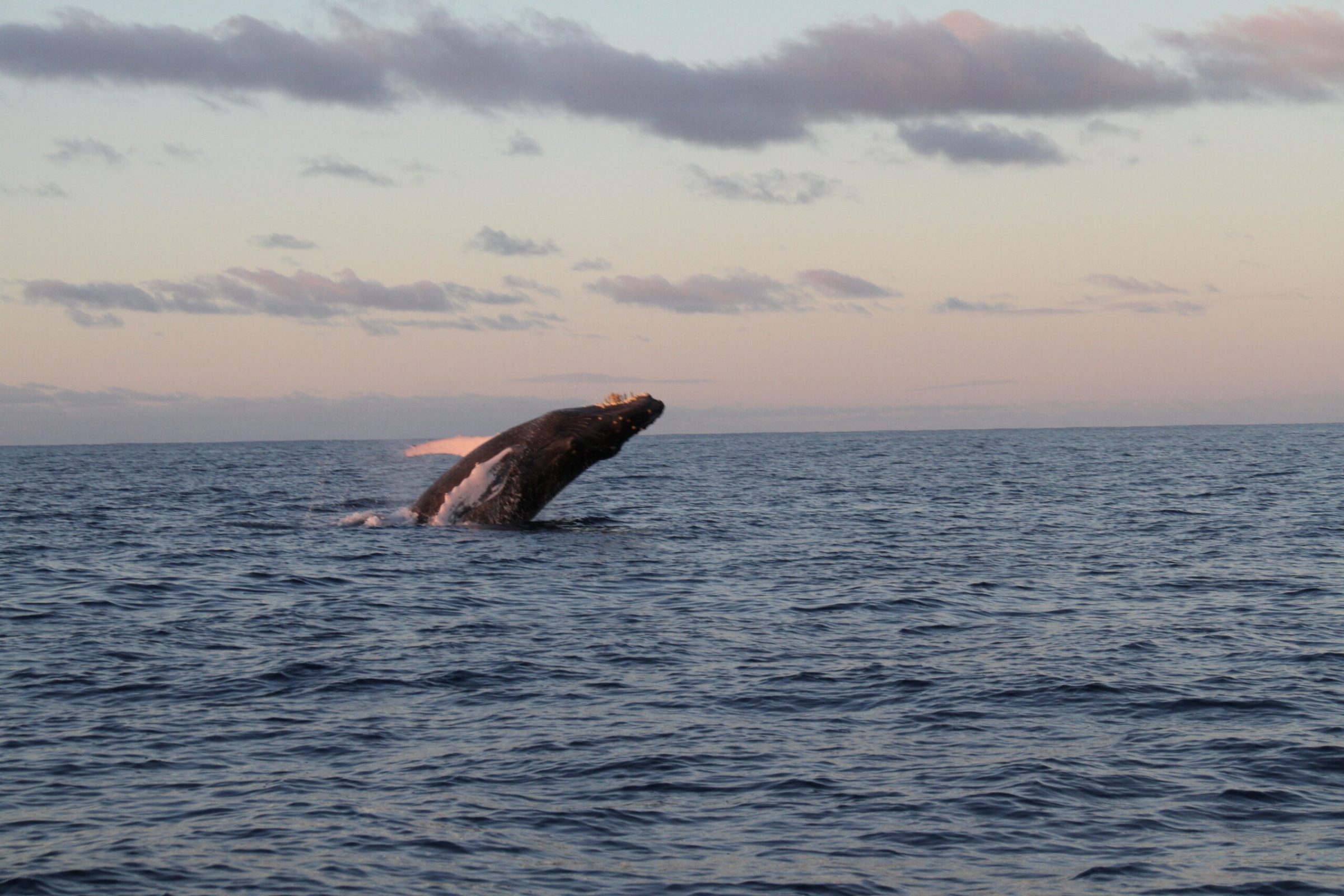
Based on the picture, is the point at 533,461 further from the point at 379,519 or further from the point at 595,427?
the point at 379,519

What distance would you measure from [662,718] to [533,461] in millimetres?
12135

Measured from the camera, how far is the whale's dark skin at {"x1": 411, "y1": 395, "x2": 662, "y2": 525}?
22.9 metres

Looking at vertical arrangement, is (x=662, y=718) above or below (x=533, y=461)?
below

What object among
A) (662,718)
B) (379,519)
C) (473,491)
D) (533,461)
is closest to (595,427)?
(533,461)

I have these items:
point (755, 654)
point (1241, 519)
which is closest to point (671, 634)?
point (755, 654)

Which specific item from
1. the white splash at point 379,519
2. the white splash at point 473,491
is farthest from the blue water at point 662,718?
the white splash at point 379,519

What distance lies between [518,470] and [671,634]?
28.2 ft

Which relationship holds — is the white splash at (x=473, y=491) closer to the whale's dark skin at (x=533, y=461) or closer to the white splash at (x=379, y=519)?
the whale's dark skin at (x=533, y=461)

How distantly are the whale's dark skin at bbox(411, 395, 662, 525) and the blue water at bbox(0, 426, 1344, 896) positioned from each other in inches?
31.4

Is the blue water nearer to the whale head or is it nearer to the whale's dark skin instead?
the whale's dark skin

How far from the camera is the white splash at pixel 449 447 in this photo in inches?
812

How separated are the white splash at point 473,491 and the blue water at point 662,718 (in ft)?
1.86

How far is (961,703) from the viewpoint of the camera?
1296 centimetres

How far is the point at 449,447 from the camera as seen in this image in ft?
75.6
